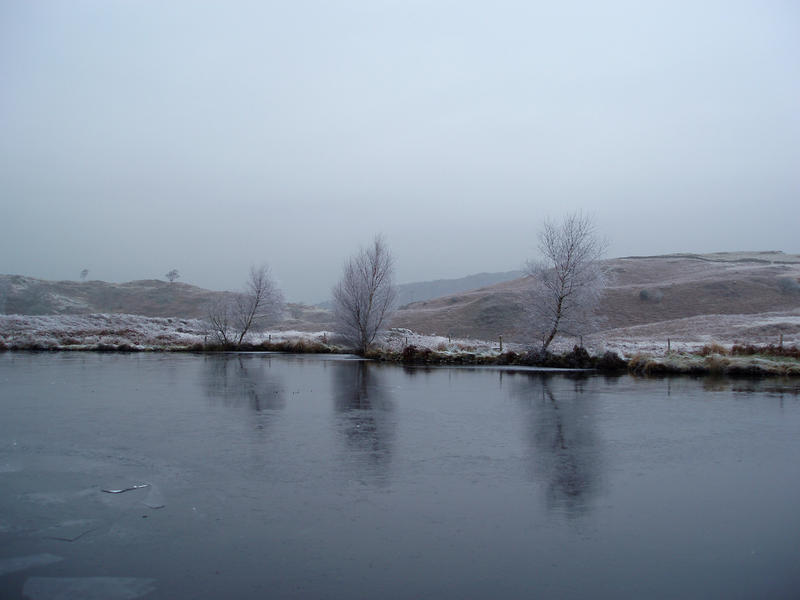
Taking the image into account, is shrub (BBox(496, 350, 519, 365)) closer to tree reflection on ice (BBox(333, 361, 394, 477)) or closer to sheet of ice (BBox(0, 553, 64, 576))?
tree reflection on ice (BBox(333, 361, 394, 477))

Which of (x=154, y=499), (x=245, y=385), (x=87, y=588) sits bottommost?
(x=87, y=588)

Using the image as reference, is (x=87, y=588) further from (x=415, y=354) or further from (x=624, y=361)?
(x=415, y=354)

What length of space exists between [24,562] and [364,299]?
98.4ft

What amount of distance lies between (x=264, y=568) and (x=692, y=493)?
212 inches

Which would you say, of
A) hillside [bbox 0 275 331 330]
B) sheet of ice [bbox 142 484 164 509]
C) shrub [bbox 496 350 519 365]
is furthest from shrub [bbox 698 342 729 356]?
hillside [bbox 0 275 331 330]

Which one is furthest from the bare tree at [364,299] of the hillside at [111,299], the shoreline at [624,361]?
the hillside at [111,299]

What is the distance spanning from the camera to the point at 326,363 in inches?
A: 1163

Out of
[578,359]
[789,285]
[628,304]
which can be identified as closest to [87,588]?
[578,359]

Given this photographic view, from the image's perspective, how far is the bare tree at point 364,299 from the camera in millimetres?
35500

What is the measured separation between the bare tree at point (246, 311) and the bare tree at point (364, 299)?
7991mm

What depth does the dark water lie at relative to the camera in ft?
17.6

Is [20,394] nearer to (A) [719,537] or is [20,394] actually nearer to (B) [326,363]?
(B) [326,363]

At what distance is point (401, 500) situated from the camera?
7.42 m

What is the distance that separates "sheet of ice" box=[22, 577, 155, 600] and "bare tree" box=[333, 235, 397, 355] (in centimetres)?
2965
